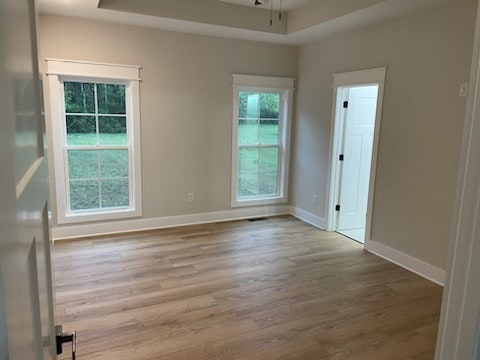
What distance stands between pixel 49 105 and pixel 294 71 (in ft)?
10.7

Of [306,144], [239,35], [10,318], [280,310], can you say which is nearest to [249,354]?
[280,310]

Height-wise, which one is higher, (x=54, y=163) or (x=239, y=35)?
(x=239, y=35)

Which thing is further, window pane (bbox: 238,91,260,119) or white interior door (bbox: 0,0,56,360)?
window pane (bbox: 238,91,260,119)

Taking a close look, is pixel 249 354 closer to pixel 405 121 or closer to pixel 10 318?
pixel 10 318

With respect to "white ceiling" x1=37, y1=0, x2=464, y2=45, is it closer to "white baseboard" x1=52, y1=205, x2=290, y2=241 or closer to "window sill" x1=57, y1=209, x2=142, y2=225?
"window sill" x1=57, y1=209, x2=142, y2=225

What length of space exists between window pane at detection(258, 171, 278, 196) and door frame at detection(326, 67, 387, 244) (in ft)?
3.40

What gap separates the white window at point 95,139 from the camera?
13.1 feet

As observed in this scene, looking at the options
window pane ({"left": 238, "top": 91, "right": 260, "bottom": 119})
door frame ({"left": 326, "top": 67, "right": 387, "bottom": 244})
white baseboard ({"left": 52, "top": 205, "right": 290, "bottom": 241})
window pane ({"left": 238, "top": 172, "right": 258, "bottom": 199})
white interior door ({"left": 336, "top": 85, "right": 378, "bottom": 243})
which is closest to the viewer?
door frame ({"left": 326, "top": 67, "right": 387, "bottom": 244})

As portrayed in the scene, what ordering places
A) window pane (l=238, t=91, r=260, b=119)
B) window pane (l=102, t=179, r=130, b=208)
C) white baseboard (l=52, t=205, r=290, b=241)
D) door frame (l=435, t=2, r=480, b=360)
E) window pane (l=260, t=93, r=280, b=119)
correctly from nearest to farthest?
1. door frame (l=435, t=2, r=480, b=360)
2. white baseboard (l=52, t=205, r=290, b=241)
3. window pane (l=102, t=179, r=130, b=208)
4. window pane (l=238, t=91, r=260, b=119)
5. window pane (l=260, t=93, r=280, b=119)

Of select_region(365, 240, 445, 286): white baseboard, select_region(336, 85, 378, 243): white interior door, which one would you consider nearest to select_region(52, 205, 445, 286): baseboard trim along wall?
select_region(365, 240, 445, 286): white baseboard

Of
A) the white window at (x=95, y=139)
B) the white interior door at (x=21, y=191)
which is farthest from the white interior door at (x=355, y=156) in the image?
the white interior door at (x=21, y=191)

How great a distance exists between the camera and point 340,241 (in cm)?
440

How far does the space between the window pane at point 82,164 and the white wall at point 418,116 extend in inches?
126

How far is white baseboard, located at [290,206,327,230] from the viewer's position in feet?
16.0
